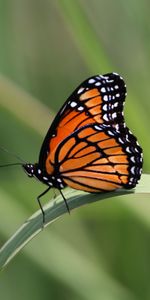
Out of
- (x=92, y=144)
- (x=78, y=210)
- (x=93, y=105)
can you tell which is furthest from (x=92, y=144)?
(x=78, y=210)

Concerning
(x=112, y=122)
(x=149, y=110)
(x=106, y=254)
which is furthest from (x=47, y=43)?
(x=112, y=122)

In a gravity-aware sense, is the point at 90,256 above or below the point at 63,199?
below

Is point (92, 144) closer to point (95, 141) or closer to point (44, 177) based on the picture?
point (95, 141)

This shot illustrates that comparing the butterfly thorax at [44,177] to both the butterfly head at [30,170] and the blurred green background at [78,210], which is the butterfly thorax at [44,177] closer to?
the butterfly head at [30,170]

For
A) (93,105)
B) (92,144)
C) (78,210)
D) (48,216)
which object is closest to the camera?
(48,216)

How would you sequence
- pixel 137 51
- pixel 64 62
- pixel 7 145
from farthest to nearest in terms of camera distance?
pixel 64 62
pixel 137 51
pixel 7 145

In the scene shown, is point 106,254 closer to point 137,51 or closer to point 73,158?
point 73,158

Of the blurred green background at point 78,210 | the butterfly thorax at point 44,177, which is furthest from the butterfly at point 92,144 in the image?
the blurred green background at point 78,210
